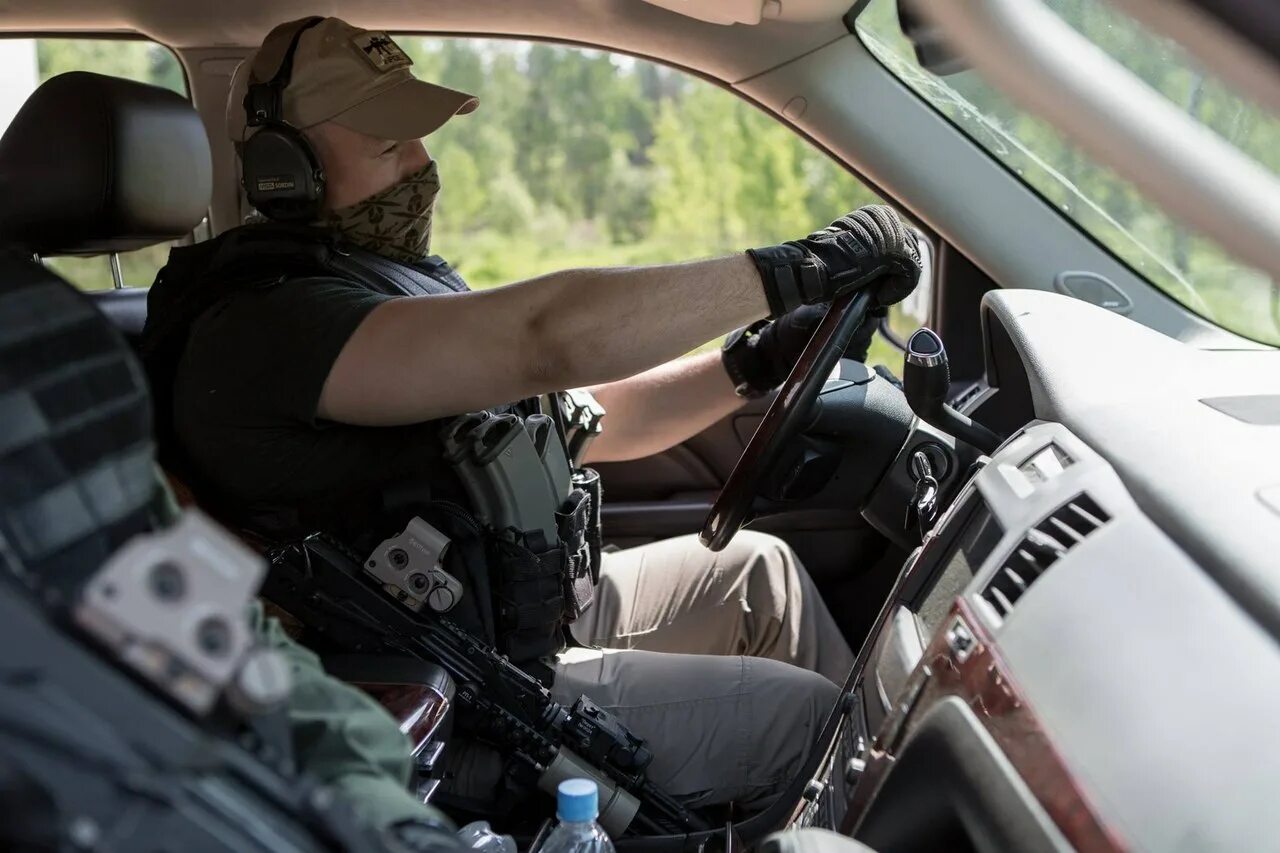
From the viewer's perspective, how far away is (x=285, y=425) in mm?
1792

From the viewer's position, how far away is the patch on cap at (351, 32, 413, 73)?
2002 millimetres

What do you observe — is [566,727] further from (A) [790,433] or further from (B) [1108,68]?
(B) [1108,68]

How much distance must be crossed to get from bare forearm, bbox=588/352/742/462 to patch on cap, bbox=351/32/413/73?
2.44ft

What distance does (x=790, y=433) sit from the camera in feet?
5.98

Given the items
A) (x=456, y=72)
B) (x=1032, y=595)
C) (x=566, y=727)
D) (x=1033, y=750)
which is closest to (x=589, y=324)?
(x=566, y=727)

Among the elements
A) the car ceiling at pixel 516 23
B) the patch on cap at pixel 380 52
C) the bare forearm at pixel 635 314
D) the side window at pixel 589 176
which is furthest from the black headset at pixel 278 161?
the side window at pixel 589 176

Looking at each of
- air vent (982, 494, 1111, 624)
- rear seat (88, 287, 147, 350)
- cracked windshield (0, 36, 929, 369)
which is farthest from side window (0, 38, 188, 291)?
cracked windshield (0, 36, 929, 369)

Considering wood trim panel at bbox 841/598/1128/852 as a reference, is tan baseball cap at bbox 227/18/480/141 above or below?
above

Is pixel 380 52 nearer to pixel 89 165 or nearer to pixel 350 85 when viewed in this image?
pixel 350 85

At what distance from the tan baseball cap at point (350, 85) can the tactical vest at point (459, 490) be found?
0.19m

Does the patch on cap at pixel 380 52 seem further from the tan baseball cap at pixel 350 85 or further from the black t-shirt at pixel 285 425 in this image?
the black t-shirt at pixel 285 425

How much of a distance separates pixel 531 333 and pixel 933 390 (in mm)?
529

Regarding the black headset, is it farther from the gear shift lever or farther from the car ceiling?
the gear shift lever

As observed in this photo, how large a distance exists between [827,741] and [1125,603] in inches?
29.6
